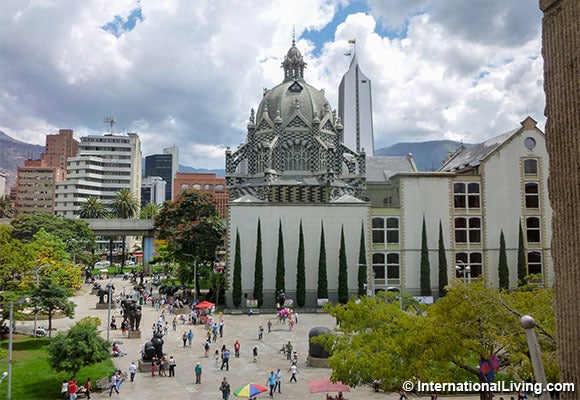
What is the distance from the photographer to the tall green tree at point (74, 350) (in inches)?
1059

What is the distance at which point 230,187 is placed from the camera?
71938 mm

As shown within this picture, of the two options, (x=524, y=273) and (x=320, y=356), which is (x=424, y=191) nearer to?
(x=524, y=273)

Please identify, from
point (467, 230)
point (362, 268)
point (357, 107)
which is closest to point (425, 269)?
point (362, 268)

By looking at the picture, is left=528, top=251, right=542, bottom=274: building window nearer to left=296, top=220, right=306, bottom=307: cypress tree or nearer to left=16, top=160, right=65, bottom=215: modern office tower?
left=296, top=220, right=306, bottom=307: cypress tree

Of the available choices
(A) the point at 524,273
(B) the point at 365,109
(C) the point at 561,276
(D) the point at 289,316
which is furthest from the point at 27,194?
(C) the point at 561,276

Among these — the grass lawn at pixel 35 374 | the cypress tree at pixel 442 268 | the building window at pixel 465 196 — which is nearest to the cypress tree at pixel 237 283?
the grass lawn at pixel 35 374

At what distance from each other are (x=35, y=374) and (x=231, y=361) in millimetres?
12326

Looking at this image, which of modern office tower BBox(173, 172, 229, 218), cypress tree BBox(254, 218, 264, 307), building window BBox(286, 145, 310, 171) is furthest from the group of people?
modern office tower BBox(173, 172, 229, 218)

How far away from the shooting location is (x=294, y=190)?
6812 centimetres

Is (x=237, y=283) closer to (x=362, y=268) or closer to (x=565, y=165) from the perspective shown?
(x=362, y=268)

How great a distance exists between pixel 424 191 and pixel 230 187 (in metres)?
27.6

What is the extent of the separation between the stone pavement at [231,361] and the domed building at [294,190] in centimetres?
781

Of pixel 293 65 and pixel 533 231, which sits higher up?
pixel 293 65

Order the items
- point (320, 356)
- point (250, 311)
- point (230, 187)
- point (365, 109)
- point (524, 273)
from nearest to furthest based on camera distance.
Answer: point (320, 356) → point (250, 311) → point (524, 273) → point (230, 187) → point (365, 109)
